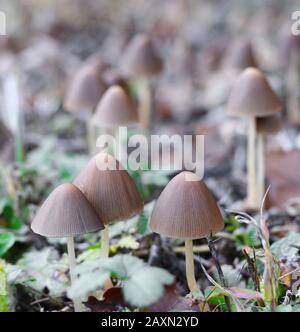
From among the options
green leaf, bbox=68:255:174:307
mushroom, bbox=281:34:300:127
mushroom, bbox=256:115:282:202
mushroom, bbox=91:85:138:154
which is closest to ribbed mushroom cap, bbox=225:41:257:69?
mushroom, bbox=281:34:300:127

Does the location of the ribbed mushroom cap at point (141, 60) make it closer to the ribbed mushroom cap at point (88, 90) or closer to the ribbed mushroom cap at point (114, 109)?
the ribbed mushroom cap at point (88, 90)

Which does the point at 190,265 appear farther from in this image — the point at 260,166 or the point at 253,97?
the point at 260,166

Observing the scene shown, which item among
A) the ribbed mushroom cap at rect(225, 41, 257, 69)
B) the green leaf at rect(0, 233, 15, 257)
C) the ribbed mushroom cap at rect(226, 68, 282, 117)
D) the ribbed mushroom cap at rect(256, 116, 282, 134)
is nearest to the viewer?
the green leaf at rect(0, 233, 15, 257)

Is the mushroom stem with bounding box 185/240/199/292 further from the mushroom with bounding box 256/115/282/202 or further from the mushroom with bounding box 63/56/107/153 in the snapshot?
the mushroom with bounding box 63/56/107/153

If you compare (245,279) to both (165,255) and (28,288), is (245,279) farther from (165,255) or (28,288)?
(28,288)

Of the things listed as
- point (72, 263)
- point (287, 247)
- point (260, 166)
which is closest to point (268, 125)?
point (260, 166)

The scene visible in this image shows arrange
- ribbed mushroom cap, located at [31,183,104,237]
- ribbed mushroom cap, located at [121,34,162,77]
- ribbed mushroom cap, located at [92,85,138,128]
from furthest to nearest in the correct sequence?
ribbed mushroom cap, located at [121,34,162,77], ribbed mushroom cap, located at [92,85,138,128], ribbed mushroom cap, located at [31,183,104,237]

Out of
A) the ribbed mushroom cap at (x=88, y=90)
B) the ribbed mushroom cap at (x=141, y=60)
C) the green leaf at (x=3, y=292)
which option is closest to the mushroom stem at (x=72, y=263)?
the green leaf at (x=3, y=292)

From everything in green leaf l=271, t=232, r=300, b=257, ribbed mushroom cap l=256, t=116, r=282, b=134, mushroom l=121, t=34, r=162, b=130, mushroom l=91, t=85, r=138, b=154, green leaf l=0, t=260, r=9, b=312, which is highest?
mushroom l=121, t=34, r=162, b=130
